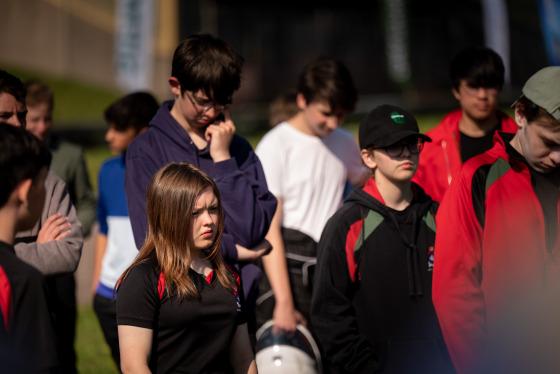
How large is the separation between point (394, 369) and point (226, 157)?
1.33 metres

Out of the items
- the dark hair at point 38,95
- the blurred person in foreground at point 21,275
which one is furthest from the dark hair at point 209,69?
the dark hair at point 38,95

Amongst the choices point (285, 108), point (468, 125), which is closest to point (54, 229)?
point (468, 125)

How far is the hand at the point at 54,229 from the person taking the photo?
360 cm

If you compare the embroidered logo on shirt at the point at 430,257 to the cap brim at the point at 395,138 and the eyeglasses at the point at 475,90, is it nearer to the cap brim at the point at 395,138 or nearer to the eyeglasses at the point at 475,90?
the cap brim at the point at 395,138

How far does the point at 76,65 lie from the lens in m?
22.8

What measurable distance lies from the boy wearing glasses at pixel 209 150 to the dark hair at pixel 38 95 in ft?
6.45

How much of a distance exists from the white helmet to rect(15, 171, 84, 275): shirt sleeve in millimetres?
1518

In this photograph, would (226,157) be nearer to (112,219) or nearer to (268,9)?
(112,219)

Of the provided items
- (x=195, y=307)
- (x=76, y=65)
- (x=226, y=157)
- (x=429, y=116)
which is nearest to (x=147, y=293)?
(x=195, y=307)

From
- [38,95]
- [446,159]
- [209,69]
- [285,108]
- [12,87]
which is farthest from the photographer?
[285,108]

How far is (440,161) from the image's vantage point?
4922 millimetres

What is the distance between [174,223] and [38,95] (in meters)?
2.79

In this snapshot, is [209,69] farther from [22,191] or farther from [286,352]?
[286,352]

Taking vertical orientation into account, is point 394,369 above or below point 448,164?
below
